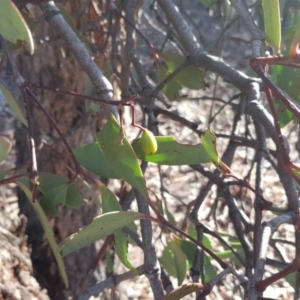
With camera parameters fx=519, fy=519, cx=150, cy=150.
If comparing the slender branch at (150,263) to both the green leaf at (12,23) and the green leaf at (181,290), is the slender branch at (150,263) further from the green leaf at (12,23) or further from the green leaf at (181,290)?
the green leaf at (12,23)

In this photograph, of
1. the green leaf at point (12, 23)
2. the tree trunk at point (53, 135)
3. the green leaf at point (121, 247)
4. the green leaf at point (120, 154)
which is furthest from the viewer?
the tree trunk at point (53, 135)

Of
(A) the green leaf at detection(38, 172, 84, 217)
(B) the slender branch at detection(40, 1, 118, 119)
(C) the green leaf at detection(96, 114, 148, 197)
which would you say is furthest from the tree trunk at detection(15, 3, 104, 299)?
→ (C) the green leaf at detection(96, 114, 148, 197)

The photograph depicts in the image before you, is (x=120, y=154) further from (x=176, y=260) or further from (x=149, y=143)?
(x=176, y=260)

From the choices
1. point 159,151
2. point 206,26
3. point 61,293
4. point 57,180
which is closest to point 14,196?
point 61,293

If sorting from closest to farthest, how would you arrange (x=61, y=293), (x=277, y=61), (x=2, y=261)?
1. (x=277, y=61)
2. (x=2, y=261)
3. (x=61, y=293)

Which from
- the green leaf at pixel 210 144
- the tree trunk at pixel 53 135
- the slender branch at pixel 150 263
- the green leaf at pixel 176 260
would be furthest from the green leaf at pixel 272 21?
the tree trunk at pixel 53 135

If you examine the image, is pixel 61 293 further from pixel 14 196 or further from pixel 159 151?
pixel 159 151
